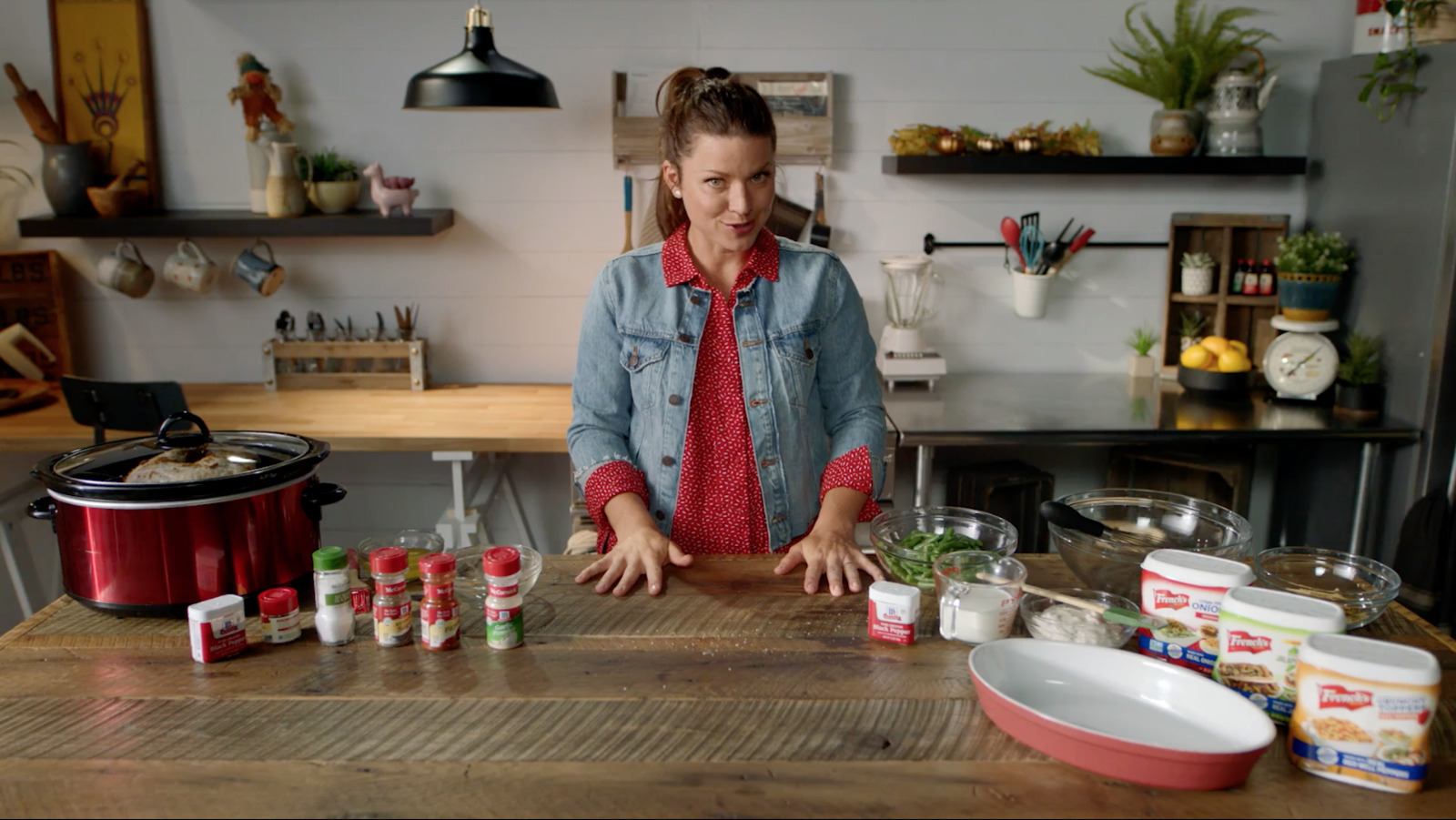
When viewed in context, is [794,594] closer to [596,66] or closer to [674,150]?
[674,150]

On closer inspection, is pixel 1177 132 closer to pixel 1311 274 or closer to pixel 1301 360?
Result: pixel 1311 274

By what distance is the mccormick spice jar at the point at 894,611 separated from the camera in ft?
4.71

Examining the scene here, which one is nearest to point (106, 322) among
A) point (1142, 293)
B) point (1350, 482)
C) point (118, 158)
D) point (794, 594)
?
point (118, 158)

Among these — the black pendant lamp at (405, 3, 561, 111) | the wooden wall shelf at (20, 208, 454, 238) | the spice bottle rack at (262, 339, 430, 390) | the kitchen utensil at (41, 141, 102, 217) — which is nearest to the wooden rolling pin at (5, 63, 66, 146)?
the kitchen utensil at (41, 141, 102, 217)

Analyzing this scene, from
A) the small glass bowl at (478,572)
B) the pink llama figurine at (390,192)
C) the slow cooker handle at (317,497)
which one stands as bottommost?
the small glass bowl at (478,572)

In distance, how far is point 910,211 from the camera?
3459 mm

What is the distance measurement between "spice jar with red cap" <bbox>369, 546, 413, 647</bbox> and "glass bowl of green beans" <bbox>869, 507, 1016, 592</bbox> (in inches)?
26.0

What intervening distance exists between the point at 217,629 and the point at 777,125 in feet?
7.65

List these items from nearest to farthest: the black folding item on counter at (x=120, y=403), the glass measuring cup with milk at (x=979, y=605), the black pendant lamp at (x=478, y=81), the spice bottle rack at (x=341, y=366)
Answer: the glass measuring cup with milk at (x=979, y=605)
the black folding item on counter at (x=120, y=403)
the black pendant lamp at (x=478, y=81)
the spice bottle rack at (x=341, y=366)

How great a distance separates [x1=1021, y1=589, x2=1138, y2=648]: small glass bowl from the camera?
1.41 meters

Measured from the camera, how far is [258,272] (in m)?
3.30

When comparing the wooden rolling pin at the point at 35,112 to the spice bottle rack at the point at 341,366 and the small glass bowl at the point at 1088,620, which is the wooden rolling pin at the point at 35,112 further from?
the small glass bowl at the point at 1088,620

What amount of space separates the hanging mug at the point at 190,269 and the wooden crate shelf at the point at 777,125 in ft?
4.05

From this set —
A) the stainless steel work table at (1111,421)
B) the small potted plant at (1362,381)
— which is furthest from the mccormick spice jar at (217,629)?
the small potted plant at (1362,381)
